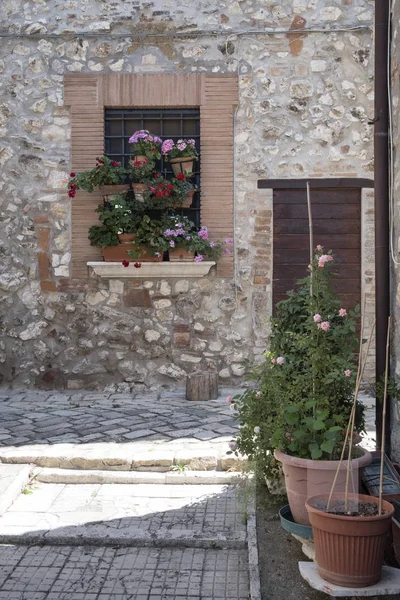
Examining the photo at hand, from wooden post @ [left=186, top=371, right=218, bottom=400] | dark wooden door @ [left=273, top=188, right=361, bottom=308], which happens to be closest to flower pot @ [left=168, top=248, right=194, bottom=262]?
dark wooden door @ [left=273, top=188, right=361, bottom=308]

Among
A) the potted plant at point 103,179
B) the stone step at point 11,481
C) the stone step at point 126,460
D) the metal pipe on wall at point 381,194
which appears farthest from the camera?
the potted plant at point 103,179

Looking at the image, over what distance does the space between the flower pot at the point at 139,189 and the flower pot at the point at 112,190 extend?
0.36ft

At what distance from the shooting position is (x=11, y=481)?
4.76 meters

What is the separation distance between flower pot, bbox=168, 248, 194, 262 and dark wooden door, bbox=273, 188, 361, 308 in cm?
99

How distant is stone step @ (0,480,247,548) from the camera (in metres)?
3.93

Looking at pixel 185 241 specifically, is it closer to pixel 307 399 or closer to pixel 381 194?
pixel 381 194

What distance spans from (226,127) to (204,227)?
1.16m

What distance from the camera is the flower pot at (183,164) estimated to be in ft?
26.0

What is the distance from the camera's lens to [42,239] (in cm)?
820

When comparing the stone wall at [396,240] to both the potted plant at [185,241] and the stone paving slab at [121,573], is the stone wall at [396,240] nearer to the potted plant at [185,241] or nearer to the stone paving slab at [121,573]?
the stone paving slab at [121,573]

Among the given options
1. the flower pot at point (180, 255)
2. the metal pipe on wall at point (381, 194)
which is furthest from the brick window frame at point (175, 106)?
the metal pipe on wall at point (381, 194)

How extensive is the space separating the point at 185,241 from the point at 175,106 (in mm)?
1592

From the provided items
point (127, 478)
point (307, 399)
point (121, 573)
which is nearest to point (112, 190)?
point (127, 478)

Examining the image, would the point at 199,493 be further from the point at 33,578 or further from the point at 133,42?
the point at 133,42
